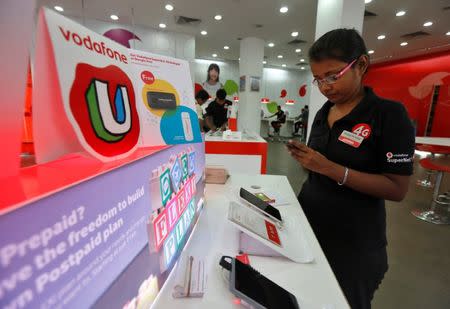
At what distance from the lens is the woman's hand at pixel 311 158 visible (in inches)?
34.3

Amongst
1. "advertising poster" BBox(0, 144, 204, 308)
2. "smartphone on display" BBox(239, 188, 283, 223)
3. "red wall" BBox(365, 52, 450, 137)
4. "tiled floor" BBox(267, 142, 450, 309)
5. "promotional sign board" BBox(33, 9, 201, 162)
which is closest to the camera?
"advertising poster" BBox(0, 144, 204, 308)

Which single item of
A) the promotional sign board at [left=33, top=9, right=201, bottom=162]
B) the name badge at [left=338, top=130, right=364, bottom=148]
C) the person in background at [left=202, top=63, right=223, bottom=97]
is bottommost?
the name badge at [left=338, top=130, right=364, bottom=148]

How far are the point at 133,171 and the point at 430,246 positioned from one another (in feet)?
9.49

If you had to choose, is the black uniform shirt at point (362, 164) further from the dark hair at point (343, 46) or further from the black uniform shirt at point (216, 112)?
the black uniform shirt at point (216, 112)

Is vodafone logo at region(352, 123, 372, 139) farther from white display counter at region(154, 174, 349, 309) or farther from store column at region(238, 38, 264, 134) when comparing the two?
store column at region(238, 38, 264, 134)

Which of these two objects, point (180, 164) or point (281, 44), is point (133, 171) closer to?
point (180, 164)

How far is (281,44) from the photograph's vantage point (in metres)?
7.53

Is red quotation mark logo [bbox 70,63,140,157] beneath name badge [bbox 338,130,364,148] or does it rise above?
above

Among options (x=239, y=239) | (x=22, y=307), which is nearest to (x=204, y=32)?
(x=239, y=239)

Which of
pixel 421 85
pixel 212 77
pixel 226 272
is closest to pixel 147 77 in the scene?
pixel 226 272

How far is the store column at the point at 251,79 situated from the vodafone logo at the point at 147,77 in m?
6.16

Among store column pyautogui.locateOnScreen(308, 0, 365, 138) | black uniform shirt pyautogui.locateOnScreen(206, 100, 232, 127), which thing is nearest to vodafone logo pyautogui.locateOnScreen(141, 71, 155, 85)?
black uniform shirt pyautogui.locateOnScreen(206, 100, 232, 127)

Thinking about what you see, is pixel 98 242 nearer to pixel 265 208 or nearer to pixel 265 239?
pixel 265 239

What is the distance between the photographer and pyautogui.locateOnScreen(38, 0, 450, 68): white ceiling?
15.6 ft
